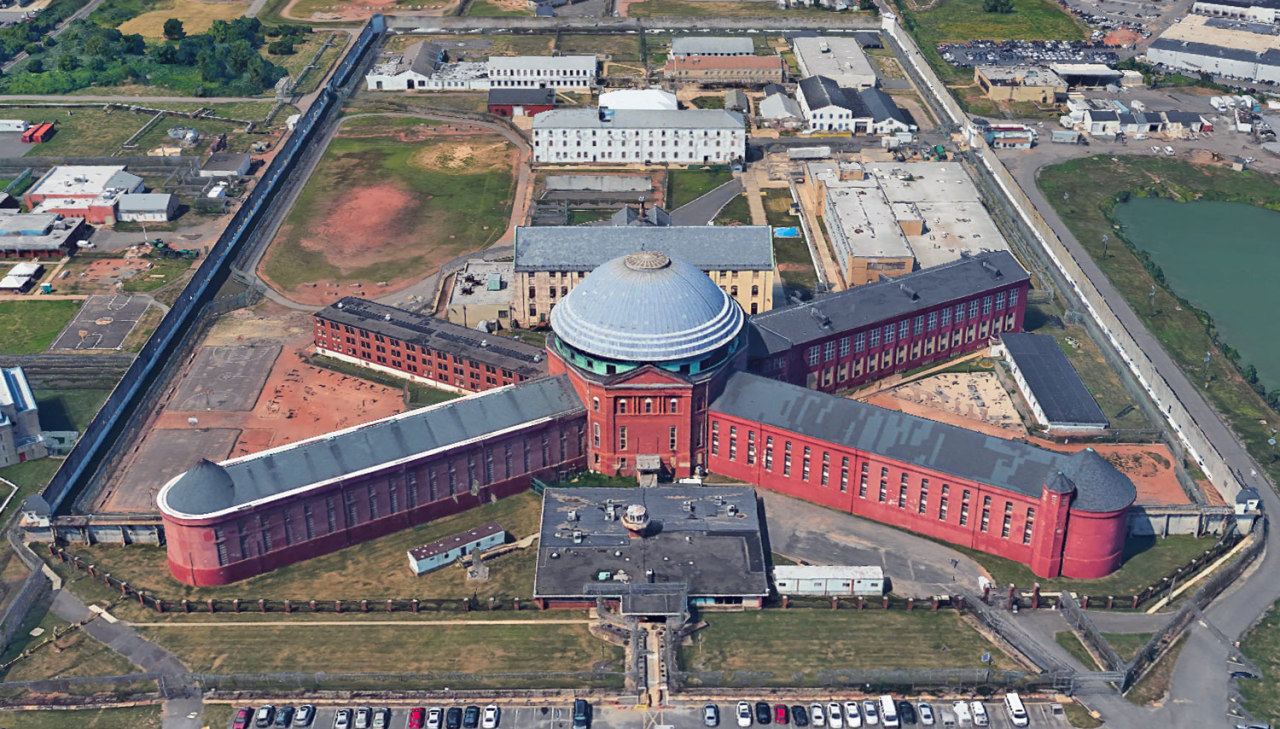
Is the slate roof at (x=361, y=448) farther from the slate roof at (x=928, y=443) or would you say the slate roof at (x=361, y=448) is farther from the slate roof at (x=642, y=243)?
the slate roof at (x=642, y=243)

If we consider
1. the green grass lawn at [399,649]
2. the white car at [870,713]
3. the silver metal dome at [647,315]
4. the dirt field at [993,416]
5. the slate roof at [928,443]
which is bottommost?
the dirt field at [993,416]

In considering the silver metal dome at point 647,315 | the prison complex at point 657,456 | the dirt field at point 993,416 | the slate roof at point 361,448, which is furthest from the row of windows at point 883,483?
the slate roof at point 361,448

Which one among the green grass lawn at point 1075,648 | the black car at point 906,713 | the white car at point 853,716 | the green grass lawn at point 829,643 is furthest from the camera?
the green grass lawn at point 1075,648

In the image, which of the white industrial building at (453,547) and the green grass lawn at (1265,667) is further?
the white industrial building at (453,547)

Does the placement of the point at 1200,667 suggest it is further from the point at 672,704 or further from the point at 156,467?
the point at 156,467

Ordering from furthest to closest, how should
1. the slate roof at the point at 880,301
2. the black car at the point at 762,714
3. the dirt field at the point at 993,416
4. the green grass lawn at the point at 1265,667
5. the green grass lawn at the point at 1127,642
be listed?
1. the slate roof at the point at 880,301
2. the dirt field at the point at 993,416
3. the green grass lawn at the point at 1127,642
4. the green grass lawn at the point at 1265,667
5. the black car at the point at 762,714

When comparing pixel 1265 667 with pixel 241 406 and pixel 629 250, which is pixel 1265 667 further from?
pixel 241 406

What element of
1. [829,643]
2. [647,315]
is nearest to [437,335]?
[647,315]
